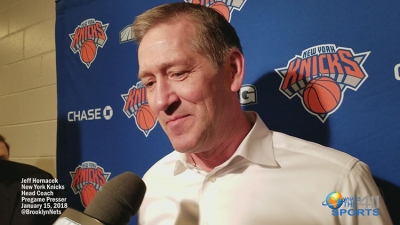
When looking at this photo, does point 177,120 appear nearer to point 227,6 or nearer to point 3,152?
point 227,6

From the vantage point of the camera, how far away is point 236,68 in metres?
0.80

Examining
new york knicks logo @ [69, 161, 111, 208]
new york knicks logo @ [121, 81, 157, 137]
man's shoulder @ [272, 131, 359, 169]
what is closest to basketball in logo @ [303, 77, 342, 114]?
man's shoulder @ [272, 131, 359, 169]

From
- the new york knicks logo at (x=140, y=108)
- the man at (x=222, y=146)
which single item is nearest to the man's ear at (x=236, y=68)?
the man at (x=222, y=146)

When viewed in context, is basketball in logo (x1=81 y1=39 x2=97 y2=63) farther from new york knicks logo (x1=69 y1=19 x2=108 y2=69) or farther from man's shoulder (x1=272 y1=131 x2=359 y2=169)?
man's shoulder (x1=272 y1=131 x2=359 y2=169)

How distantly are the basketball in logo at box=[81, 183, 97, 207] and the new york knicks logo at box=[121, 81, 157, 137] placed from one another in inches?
15.8

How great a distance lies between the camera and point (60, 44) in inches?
61.1

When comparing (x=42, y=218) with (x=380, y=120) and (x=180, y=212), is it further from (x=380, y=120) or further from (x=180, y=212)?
(x=380, y=120)

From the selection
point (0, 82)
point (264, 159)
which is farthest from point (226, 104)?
point (0, 82)

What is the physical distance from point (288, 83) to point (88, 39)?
3.33ft

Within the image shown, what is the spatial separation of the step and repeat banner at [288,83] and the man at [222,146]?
0.14 meters

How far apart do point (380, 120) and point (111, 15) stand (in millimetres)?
1162

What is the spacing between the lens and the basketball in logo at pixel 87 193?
138 cm

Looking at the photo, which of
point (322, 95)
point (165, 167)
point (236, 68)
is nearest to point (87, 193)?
point (165, 167)

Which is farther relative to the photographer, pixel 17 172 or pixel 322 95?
pixel 17 172
